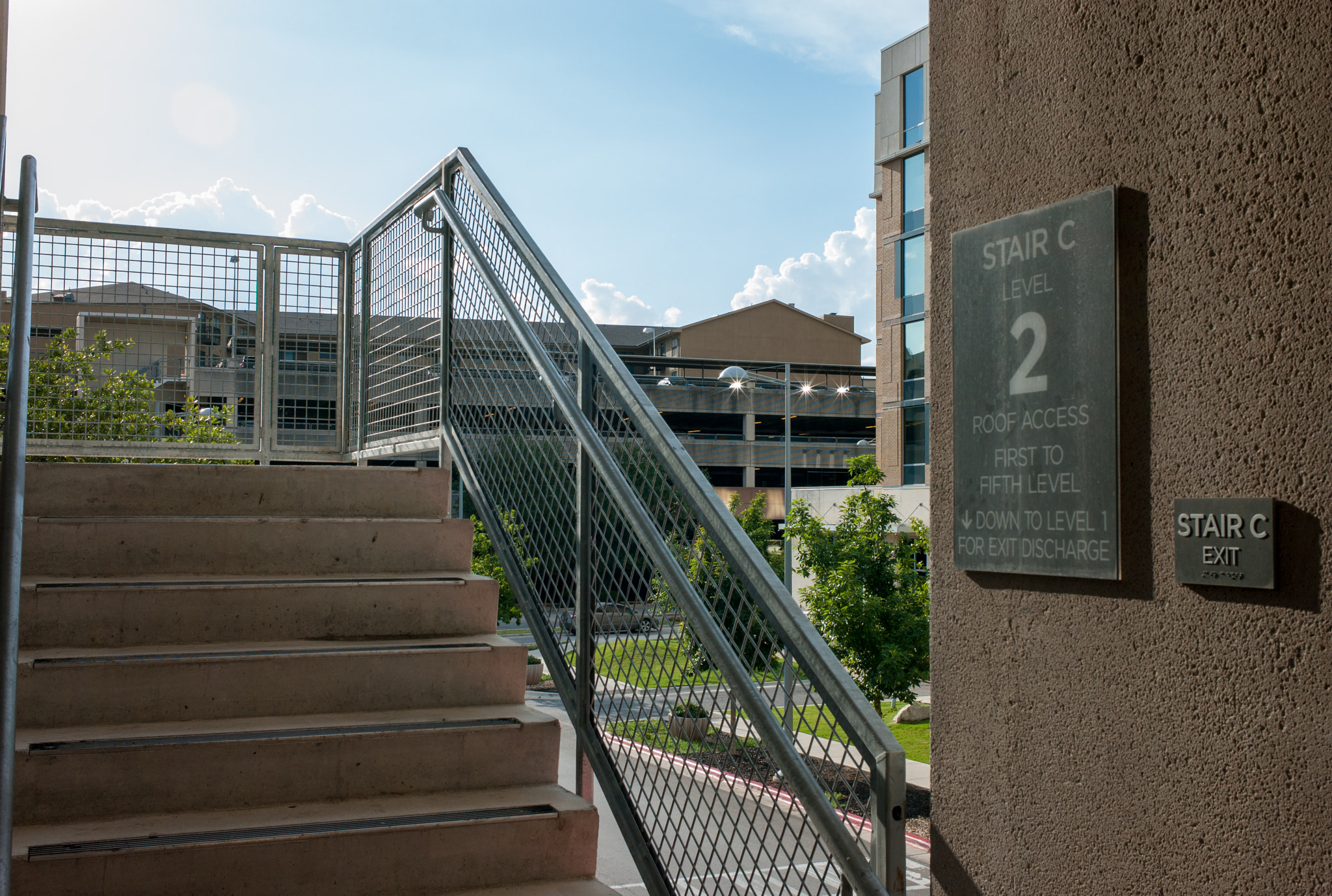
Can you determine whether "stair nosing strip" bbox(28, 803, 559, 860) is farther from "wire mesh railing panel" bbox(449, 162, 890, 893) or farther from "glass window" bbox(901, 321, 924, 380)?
"glass window" bbox(901, 321, 924, 380)

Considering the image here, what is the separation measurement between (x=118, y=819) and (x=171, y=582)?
880mm

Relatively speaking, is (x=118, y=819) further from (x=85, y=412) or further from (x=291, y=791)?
(x=85, y=412)

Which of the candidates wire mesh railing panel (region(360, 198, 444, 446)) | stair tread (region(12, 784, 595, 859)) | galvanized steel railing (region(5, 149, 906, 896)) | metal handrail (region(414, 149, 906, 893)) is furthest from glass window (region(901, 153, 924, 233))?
stair tread (region(12, 784, 595, 859))

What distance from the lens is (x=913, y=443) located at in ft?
111

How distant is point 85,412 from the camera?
5418mm

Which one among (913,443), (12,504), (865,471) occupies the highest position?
(913,443)

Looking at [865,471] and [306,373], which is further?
[865,471]

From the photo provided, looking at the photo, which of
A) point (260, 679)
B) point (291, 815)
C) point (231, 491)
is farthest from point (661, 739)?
point (231, 491)

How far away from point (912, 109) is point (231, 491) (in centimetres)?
3187

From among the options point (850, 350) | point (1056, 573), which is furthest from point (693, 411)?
point (1056, 573)

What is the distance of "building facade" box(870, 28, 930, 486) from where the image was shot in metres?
32.2

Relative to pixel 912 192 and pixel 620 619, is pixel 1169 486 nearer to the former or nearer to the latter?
pixel 620 619

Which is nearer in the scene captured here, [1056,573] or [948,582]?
[1056,573]

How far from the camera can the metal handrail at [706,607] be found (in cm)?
195
